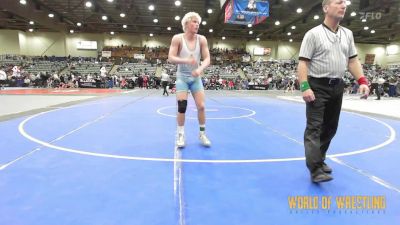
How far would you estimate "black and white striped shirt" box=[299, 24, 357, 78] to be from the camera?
2.87 m

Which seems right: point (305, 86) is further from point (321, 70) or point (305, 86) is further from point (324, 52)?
point (324, 52)

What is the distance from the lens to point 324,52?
2.87m

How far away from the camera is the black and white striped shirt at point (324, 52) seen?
2865mm

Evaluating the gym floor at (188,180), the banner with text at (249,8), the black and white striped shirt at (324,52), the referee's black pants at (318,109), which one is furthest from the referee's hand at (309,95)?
the banner with text at (249,8)

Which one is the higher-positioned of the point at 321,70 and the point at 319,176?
the point at 321,70

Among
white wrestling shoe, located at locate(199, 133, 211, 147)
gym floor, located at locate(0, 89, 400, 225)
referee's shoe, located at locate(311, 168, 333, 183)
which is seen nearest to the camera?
gym floor, located at locate(0, 89, 400, 225)

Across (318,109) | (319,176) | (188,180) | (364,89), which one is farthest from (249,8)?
(188,180)

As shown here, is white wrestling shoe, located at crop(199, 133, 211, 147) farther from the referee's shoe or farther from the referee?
the referee's shoe

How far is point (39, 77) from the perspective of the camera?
2605 cm

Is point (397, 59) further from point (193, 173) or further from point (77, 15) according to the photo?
point (193, 173)

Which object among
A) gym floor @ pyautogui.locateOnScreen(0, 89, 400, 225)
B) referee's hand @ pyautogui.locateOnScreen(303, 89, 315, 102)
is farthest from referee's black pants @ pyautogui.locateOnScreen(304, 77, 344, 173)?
gym floor @ pyautogui.locateOnScreen(0, 89, 400, 225)

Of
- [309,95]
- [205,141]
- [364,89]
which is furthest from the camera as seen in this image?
[205,141]

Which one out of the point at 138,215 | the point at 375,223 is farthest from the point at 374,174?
the point at 138,215

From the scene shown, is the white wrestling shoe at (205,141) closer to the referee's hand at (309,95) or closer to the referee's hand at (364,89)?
the referee's hand at (309,95)
